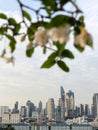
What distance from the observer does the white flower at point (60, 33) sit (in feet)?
4.45

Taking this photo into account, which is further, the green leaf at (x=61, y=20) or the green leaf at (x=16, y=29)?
the green leaf at (x=16, y=29)

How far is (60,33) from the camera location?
4.43ft

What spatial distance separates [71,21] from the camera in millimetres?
1546

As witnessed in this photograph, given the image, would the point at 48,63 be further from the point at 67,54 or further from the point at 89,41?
the point at 89,41

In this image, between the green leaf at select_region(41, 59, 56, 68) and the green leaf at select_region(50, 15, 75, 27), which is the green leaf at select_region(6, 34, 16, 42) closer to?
the green leaf at select_region(41, 59, 56, 68)

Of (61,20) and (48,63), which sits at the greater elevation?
(61,20)

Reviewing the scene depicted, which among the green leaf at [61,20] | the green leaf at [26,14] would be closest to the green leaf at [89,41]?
the green leaf at [61,20]

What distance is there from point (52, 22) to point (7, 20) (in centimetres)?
62

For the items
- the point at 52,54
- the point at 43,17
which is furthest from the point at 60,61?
the point at 43,17

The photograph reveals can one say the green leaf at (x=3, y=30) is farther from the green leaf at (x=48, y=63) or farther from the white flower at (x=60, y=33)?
the white flower at (x=60, y=33)

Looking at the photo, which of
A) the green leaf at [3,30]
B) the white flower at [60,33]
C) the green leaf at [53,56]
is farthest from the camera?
the green leaf at [3,30]

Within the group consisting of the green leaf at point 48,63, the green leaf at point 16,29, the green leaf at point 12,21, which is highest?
the green leaf at point 12,21

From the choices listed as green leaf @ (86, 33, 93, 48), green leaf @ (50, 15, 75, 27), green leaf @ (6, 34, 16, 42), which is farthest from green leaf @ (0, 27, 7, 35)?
green leaf @ (86, 33, 93, 48)

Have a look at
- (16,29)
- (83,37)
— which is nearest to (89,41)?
(83,37)
